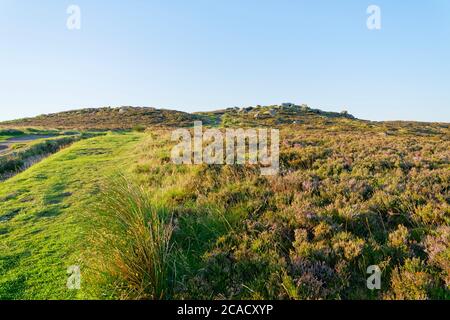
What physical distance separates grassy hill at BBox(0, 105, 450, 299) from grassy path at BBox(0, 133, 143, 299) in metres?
0.04

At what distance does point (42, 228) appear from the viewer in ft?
28.1

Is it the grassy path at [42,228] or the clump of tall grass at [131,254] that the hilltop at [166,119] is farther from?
the clump of tall grass at [131,254]

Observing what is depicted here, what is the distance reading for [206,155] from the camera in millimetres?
13672

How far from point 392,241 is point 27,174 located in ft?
51.4

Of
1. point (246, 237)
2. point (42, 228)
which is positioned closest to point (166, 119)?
point (42, 228)

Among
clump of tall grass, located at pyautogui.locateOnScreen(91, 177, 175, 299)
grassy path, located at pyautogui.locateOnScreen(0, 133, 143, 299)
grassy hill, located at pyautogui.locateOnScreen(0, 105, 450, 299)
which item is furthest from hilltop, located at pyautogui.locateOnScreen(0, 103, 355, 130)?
clump of tall grass, located at pyautogui.locateOnScreen(91, 177, 175, 299)

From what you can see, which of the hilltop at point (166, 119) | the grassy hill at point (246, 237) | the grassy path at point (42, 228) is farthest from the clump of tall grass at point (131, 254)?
the hilltop at point (166, 119)

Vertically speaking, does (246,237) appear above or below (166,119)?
below

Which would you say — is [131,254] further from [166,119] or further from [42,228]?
[166,119]

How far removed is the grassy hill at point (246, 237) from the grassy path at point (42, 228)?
36 millimetres

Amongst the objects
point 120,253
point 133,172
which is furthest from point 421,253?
point 133,172

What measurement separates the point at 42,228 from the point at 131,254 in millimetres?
4542

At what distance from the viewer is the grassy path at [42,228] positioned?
5758 millimetres

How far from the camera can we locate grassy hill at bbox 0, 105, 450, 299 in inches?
199
